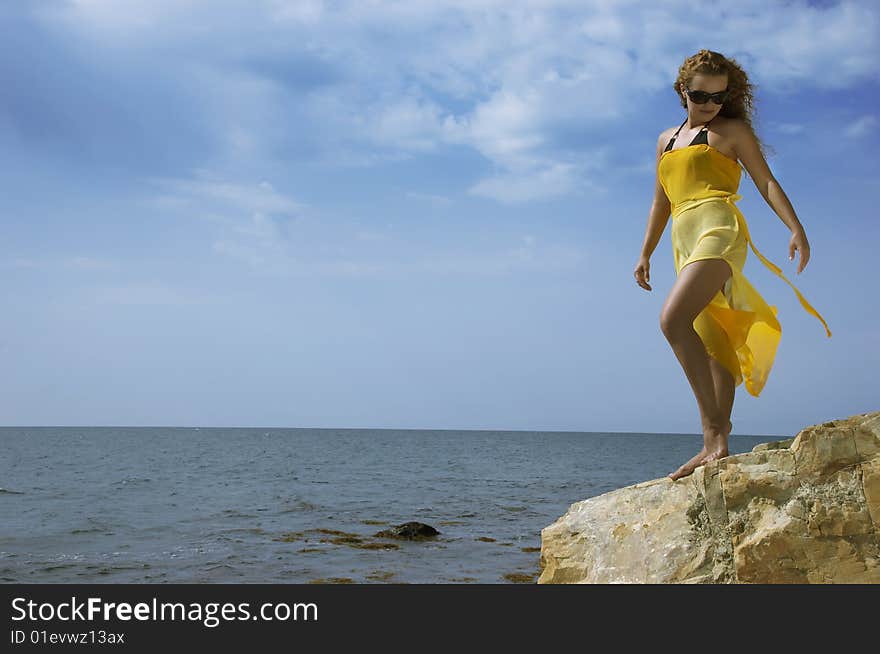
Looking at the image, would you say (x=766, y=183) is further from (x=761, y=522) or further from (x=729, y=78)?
(x=761, y=522)

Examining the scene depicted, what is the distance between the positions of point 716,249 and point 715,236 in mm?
96

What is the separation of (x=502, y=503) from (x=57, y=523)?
12.2m

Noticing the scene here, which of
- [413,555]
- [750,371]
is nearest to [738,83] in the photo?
[750,371]

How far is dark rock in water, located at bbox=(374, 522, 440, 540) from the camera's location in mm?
15883

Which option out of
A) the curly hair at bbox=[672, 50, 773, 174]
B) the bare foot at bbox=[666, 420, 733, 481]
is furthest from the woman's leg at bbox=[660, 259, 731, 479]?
the curly hair at bbox=[672, 50, 773, 174]

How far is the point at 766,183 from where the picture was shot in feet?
16.2

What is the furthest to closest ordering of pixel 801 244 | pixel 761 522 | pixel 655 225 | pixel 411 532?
pixel 411 532
pixel 655 225
pixel 801 244
pixel 761 522

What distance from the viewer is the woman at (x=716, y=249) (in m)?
4.79

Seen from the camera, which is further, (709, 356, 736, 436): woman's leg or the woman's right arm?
the woman's right arm

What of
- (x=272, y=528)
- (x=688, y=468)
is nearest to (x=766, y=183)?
(x=688, y=468)

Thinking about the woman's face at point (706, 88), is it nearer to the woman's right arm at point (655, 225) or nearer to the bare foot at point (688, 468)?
the woman's right arm at point (655, 225)

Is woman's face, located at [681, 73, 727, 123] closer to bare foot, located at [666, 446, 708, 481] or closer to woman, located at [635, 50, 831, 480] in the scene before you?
woman, located at [635, 50, 831, 480]

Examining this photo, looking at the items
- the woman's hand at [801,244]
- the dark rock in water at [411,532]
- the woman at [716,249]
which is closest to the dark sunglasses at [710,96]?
the woman at [716,249]

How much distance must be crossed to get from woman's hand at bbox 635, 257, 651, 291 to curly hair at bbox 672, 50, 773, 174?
3.56 feet
